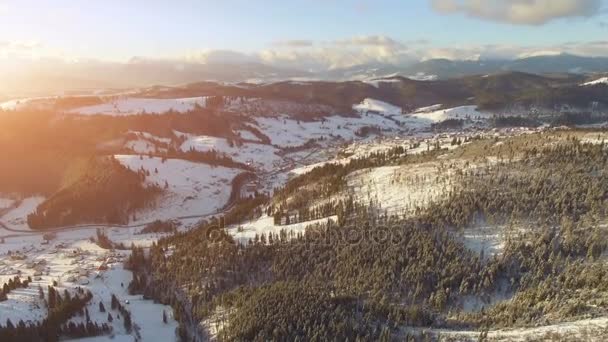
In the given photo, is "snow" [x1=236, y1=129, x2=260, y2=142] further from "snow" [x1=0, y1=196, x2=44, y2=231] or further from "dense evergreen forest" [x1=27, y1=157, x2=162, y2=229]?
"snow" [x1=0, y1=196, x2=44, y2=231]

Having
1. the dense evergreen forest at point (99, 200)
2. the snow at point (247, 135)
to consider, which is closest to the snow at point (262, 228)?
the dense evergreen forest at point (99, 200)

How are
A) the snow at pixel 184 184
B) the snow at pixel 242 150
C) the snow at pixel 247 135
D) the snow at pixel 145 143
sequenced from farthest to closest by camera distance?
the snow at pixel 247 135 → the snow at pixel 145 143 → the snow at pixel 242 150 → the snow at pixel 184 184

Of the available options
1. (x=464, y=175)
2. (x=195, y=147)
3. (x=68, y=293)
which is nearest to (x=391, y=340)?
(x=464, y=175)

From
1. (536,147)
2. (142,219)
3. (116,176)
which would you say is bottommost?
(142,219)

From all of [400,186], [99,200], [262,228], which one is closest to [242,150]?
[99,200]

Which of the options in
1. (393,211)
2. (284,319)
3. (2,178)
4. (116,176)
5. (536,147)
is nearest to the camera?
(284,319)

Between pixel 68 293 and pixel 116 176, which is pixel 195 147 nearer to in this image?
pixel 116 176

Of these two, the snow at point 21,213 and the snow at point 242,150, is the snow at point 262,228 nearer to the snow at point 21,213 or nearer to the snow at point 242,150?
the snow at point 21,213
